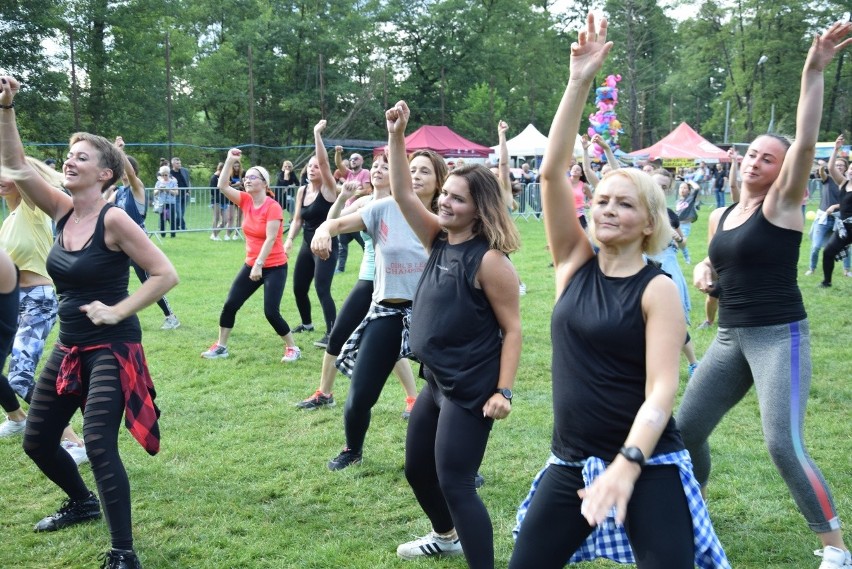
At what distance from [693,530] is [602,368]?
581 millimetres

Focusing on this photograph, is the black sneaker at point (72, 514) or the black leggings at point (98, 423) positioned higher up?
the black leggings at point (98, 423)

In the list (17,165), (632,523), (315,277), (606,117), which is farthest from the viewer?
(606,117)

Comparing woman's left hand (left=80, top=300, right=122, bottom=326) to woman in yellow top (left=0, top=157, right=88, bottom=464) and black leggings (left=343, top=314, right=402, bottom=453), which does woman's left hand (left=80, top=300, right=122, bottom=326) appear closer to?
black leggings (left=343, top=314, right=402, bottom=453)

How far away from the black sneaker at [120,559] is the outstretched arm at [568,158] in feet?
8.06

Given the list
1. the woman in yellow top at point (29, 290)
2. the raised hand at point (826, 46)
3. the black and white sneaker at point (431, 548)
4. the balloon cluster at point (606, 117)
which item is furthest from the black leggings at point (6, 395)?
the balloon cluster at point (606, 117)

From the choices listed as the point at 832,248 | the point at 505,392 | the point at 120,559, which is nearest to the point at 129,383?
the point at 120,559

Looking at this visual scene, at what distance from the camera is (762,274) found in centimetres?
371

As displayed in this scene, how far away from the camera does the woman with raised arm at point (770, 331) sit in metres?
3.56

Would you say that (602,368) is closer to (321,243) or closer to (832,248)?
(321,243)

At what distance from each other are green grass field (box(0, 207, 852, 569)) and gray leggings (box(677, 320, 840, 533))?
0.57 m

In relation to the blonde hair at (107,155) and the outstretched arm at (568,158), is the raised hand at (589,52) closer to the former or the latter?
the outstretched arm at (568,158)

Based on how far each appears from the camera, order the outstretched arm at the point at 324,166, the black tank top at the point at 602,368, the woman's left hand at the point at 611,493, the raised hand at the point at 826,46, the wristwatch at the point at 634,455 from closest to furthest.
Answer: the woman's left hand at the point at 611,493 → the wristwatch at the point at 634,455 → the black tank top at the point at 602,368 → the raised hand at the point at 826,46 → the outstretched arm at the point at 324,166

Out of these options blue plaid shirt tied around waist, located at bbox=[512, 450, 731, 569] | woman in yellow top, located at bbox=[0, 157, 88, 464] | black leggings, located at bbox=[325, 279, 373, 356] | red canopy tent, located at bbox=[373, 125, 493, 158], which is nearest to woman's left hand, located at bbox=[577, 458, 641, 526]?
blue plaid shirt tied around waist, located at bbox=[512, 450, 731, 569]

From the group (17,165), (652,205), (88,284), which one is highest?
(17,165)
